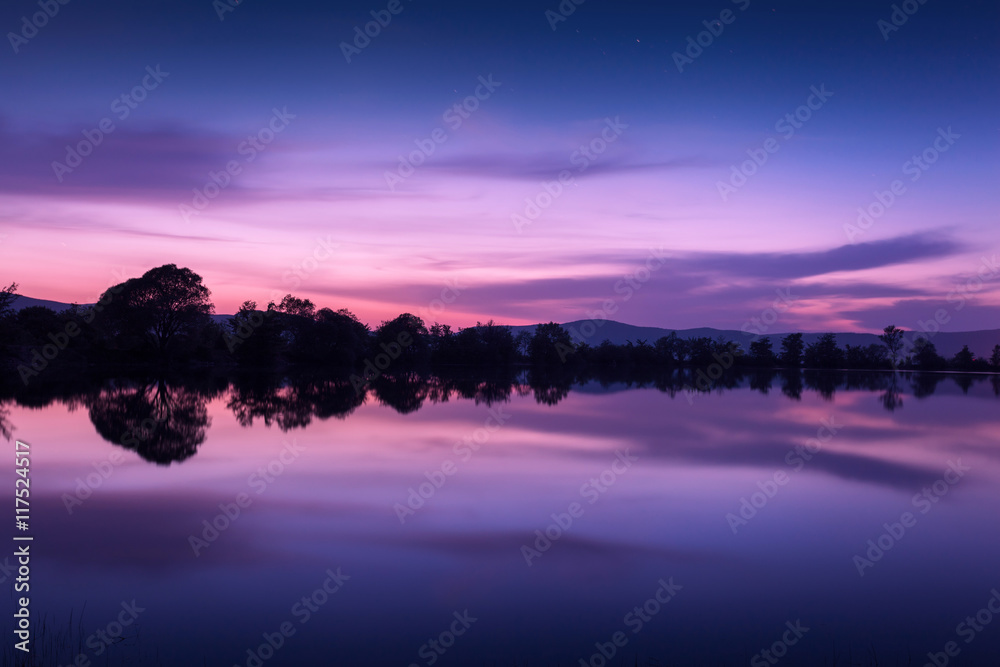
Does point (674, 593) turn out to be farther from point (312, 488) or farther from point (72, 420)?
point (72, 420)

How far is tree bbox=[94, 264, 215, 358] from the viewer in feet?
172

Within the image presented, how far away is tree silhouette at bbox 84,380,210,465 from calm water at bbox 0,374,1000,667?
167 millimetres

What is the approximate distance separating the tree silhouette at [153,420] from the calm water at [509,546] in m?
0.17

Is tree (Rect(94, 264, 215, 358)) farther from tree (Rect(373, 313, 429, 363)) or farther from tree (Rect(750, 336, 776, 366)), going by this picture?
tree (Rect(750, 336, 776, 366))

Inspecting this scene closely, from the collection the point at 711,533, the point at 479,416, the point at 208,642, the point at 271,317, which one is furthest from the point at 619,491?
the point at 271,317

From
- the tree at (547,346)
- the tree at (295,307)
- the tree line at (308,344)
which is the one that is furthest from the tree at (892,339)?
the tree at (295,307)

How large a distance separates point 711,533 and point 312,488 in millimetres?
6407

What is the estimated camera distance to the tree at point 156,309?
52281 mm

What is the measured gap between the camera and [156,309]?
52.3 metres

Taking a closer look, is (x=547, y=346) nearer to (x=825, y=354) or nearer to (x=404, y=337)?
(x=404, y=337)

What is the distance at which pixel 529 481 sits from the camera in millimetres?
11125

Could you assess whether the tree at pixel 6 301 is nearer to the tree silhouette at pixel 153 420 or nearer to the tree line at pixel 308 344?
the tree line at pixel 308 344

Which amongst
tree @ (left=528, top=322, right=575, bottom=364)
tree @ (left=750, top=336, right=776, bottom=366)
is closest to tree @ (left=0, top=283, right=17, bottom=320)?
tree @ (left=528, top=322, right=575, bottom=364)

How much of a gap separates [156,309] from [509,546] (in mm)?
53893
